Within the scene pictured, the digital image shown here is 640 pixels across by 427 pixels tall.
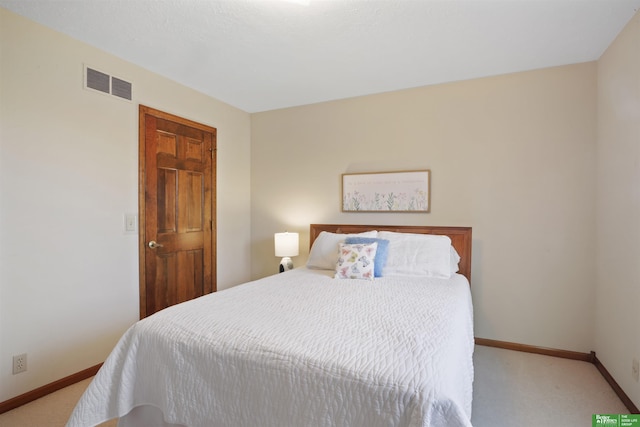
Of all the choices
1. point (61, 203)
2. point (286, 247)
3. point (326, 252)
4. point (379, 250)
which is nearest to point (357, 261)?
point (379, 250)

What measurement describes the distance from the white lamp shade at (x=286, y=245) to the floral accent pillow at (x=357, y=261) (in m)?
0.87

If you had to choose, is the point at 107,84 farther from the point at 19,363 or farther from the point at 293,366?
the point at 293,366

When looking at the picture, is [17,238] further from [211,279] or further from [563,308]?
[563,308]

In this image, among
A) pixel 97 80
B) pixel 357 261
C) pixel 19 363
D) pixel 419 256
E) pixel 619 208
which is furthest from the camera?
pixel 419 256

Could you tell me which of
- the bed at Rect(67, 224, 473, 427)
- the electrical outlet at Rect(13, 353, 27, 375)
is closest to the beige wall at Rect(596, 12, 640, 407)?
the bed at Rect(67, 224, 473, 427)

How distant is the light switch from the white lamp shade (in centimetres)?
131

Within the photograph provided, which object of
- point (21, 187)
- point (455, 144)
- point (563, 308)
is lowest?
point (563, 308)

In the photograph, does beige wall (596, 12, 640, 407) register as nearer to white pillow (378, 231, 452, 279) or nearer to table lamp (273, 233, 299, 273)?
white pillow (378, 231, 452, 279)

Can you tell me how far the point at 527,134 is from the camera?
8.88 feet

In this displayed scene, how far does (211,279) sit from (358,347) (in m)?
2.54

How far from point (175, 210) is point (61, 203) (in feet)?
2.98

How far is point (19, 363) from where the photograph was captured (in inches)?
78.4

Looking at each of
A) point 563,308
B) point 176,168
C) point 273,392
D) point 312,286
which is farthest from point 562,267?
point 176,168

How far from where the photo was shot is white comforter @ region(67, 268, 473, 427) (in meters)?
1.03
